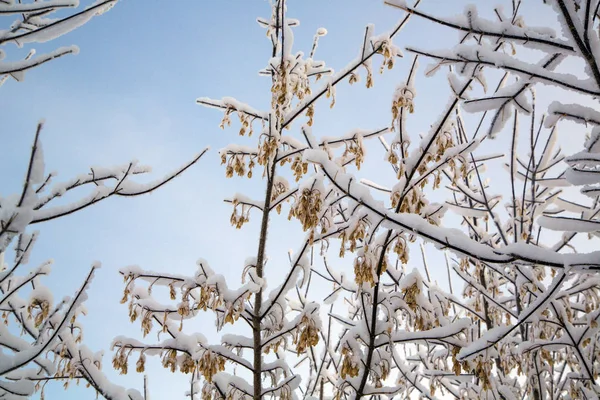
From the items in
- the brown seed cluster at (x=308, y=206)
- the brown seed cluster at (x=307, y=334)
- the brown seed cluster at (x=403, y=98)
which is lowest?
the brown seed cluster at (x=307, y=334)

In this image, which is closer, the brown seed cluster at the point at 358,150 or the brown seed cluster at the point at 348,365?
the brown seed cluster at the point at 348,365

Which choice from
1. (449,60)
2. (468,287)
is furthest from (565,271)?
(468,287)

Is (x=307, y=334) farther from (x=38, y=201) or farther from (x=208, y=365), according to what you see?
(x=38, y=201)

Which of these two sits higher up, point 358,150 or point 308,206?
point 358,150

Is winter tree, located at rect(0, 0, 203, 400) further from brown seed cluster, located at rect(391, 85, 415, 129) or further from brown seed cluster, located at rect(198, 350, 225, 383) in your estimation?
brown seed cluster, located at rect(391, 85, 415, 129)

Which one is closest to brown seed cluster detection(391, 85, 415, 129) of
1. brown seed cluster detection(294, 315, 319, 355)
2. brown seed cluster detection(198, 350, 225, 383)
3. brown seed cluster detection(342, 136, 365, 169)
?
brown seed cluster detection(342, 136, 365, 169)

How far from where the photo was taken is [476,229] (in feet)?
13.1

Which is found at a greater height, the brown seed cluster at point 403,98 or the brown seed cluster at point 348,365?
the brown seed cluster at point 403,98

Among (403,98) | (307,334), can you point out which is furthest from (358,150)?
(307,334)

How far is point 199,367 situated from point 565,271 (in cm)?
233

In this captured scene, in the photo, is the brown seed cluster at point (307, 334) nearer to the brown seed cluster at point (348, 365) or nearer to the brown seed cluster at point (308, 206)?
the brown seed cluster at point (348, 365)

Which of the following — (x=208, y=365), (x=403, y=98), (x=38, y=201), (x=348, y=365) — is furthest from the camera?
(x=208, y=365)

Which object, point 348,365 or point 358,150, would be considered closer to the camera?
point 348,365

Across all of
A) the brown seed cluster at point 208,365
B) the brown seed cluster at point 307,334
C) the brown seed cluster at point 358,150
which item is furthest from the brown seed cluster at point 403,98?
the brown seed cluster at point 208,365
